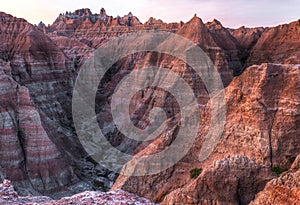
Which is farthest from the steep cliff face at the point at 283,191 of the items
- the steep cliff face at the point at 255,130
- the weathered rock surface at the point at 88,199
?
the steep cliff face at the point at 255,130

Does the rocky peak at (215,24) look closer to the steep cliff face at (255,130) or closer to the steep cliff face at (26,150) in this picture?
the steep cliff face at (26,150)

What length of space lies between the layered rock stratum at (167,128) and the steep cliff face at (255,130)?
2.8 inches

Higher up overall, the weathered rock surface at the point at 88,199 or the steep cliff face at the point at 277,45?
the steep cliff face at the point at 277,45

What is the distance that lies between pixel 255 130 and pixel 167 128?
13256mm

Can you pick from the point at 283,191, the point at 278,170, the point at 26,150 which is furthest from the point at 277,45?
the point at 283,191

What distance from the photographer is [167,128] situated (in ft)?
122

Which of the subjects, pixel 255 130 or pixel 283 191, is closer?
pixel 283 191

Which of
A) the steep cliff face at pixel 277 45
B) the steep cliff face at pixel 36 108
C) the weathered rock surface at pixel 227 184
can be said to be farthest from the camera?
the steep cliff face at pixel 277 45

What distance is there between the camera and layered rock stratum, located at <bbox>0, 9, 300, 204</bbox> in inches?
719

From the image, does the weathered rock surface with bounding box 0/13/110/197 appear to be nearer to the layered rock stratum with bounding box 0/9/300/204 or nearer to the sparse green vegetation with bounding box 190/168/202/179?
the layered rock stratum with bounding box 0/9/300/204

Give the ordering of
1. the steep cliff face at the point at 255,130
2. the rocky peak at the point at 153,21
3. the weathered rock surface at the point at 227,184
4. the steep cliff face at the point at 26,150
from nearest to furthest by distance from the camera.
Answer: the weathered rock surface at the point at 227,184 < the steep cliff face at the point at 255,130 < the steep cliff face at the point at 26,150 < the rocky peak at the point at 153,21

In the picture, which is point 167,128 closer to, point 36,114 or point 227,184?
point 36,114

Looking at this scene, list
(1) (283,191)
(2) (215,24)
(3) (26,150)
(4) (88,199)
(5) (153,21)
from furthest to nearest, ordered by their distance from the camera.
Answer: (5) (153,21)
(2) (215,24)
(3) (26,150)
(4) (88,199)
(1) (283,191)

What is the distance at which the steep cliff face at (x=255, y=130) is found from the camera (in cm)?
2388
